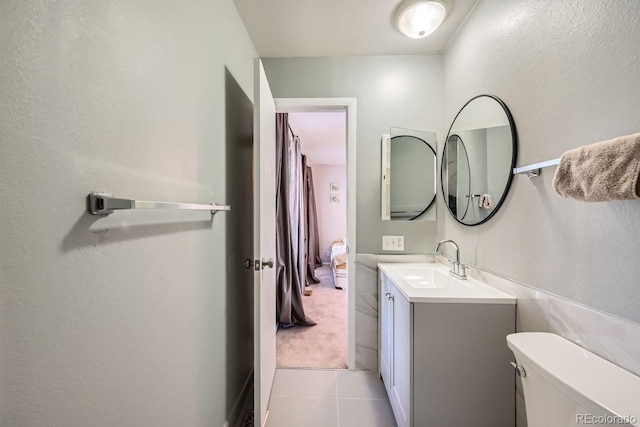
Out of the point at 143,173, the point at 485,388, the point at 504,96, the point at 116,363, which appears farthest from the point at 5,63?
the point at 485,388

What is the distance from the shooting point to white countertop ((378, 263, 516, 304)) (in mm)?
1094

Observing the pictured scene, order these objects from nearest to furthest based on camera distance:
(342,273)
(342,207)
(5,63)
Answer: (5,63), (342,273), (342,207)

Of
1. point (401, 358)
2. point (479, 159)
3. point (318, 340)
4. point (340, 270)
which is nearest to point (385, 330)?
point (401, 358)

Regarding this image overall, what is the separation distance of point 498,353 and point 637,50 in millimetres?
1161

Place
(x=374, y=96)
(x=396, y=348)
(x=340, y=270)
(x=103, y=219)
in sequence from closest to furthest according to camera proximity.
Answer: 1. (x=103, y=219)
2. (x=396, y=348)
3. (x=374, y=96)
4. (x=340, y=270)

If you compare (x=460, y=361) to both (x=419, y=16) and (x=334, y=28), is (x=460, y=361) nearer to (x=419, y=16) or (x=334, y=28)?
(x=419, y=16)

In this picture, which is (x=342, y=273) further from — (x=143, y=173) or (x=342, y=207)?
(x=143, y=173)

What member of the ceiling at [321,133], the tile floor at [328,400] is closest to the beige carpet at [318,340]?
the tile floor at [328,400]

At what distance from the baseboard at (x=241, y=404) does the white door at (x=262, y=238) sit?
16 cm

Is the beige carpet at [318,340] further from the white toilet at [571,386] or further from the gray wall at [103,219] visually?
the white toilet at [571,386]

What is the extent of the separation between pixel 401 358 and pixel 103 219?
1368 millimetres

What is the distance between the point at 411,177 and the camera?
1.90m

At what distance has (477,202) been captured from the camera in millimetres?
1381

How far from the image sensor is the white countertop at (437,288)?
1094 millimetres
